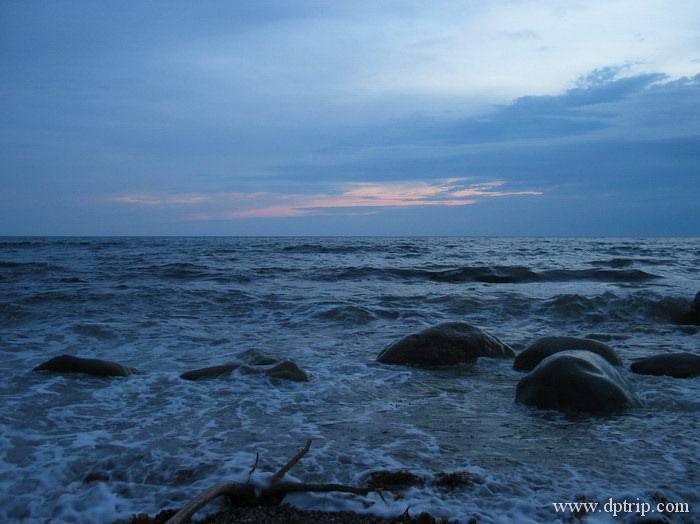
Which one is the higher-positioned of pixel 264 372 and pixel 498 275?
pixel 498 275

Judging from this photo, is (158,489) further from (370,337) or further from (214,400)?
(370,337)

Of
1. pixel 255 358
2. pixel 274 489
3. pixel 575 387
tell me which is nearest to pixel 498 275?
pixel 255 358

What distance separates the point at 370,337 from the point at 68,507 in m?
5.18

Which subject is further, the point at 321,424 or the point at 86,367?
the point at 86,367

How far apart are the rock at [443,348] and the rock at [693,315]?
15.3ft

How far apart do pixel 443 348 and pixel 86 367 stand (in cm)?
406

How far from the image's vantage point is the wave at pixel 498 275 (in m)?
15.3

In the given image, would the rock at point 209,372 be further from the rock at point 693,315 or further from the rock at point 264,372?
the rock at point 693,315

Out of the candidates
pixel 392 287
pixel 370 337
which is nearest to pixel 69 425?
pixel 370 337

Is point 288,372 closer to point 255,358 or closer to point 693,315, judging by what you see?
point 255,358

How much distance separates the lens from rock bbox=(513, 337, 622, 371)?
17.6 ft

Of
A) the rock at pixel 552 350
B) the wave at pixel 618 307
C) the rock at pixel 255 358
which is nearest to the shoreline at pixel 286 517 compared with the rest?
the rock at pixel 255 358

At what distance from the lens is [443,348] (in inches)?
231

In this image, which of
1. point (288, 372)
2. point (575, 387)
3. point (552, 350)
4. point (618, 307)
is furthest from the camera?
point (618, 307)
